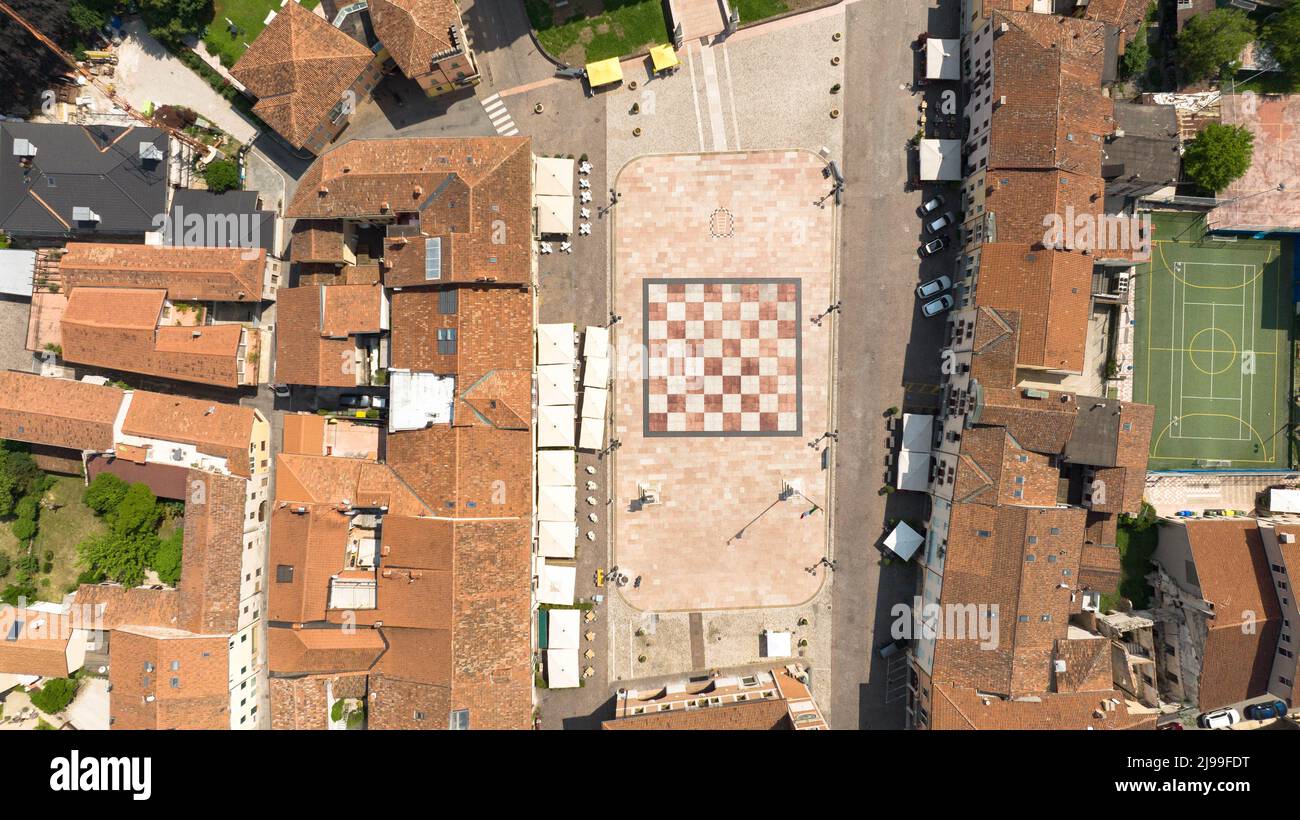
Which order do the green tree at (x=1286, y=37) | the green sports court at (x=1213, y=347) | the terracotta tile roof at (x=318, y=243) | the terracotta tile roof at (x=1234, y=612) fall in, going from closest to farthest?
the terracotta tile roof at (x=1234, y=612) < the terracotta tile roof at (x=318, y=243) < the green tree at (x=1286, y=37) < the green sports court at (x=1213, y=347)

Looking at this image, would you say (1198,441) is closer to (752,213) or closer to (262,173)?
(752,213)

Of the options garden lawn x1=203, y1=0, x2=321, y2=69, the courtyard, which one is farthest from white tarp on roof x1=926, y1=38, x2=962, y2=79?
garden lawn x1=203, y1=0, x2=321, y2=69

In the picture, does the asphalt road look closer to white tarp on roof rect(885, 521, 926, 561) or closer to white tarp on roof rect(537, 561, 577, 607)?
white tarp on roof rect(885, 521, 926, 561)

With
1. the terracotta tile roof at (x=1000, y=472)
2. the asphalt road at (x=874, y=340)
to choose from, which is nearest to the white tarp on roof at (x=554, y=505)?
the asphalt road at (x=874, y=340)

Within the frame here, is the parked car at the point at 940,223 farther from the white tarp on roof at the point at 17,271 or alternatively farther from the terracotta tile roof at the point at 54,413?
the white tarp on roof at the point at 17,271

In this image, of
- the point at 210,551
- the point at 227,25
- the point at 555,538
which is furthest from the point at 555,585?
the point at 227,25
